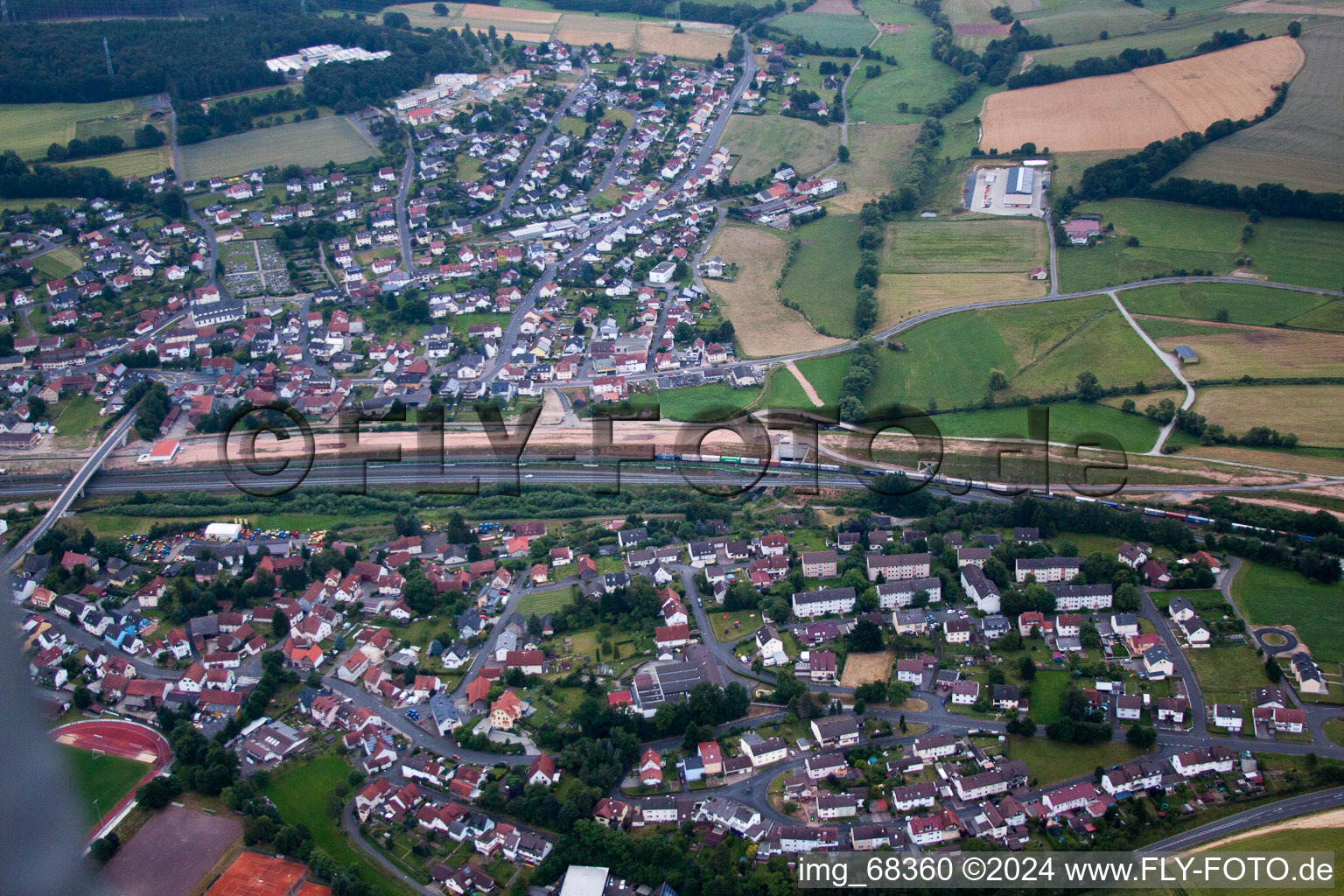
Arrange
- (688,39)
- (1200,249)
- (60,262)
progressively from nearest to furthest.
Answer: (1200,249), (60,262), (688,39)

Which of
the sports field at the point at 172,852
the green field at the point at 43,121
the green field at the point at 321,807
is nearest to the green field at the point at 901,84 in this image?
the green field at the point at 43,121

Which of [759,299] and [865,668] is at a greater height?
[759,299]

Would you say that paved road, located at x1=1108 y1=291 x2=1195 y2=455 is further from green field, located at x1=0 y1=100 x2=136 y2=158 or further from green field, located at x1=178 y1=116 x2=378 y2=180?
green field, located at x1=0 y1=100 x2=136 y2=158

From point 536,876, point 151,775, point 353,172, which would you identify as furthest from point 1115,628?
point 353,172

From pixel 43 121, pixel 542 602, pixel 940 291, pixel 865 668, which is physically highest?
pixel 43 121

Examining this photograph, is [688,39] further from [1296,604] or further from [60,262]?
[1296,604]

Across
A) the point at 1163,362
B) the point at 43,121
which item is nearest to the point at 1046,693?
the point at 1163,362

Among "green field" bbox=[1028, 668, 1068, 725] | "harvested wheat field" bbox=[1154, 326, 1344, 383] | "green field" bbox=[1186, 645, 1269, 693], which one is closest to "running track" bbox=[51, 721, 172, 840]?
"green field" bbox=[1028, 668, 1068, 725]
